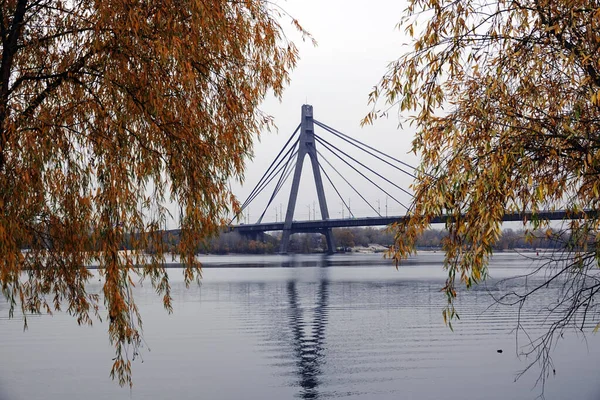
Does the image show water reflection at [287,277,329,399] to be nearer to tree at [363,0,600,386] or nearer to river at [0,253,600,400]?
river at [0,253,600,400]

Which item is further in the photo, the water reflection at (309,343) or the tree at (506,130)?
the water reflection at (309,343)

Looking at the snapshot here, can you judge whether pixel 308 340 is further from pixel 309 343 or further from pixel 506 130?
pixel 506 130

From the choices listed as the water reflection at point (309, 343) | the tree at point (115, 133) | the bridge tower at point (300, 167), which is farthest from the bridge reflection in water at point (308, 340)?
the bridge tower at point (300, 167)

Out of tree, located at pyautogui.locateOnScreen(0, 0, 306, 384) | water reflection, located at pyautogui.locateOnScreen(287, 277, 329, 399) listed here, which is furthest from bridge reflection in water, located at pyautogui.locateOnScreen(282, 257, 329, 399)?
tree, located at pyautogui.locateOnScreen(0, 0, 306, 384)

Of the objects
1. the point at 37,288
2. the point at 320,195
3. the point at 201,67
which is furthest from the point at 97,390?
the point at 320,195

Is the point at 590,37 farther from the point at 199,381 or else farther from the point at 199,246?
the point at 199,381

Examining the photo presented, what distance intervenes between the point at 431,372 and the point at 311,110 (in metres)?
54.6

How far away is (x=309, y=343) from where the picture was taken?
13.3 meters

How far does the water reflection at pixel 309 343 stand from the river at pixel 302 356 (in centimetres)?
2

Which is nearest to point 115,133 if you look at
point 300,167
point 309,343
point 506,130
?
point 506,130

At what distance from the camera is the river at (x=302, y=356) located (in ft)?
30.4

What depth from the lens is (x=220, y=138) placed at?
620cm

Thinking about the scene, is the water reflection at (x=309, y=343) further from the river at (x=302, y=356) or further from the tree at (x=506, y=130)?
the tree at (x=506, y=130)

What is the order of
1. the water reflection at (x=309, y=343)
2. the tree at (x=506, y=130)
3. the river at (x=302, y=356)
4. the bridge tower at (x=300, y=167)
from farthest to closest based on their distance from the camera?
the bridge tower at (x=300, y=167) < the water reflection at (x=309, y=343) < the river at (x=302, y=356) < the tree at (x=506, y=130)
